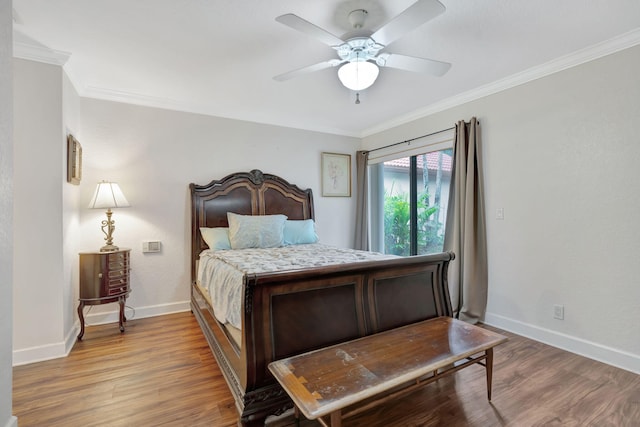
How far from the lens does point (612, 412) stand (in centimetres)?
170

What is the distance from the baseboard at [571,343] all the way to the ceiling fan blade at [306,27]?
2939mm

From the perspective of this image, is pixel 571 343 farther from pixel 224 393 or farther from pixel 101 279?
pixel 101 279

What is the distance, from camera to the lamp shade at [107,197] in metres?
2.85

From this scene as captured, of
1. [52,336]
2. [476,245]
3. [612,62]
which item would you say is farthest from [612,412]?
[52,336]

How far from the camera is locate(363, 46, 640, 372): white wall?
222 cm

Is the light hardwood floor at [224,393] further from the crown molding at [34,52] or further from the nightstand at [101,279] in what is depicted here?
the crown molding at [34,52]

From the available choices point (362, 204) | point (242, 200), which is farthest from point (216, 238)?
point (362, 204)

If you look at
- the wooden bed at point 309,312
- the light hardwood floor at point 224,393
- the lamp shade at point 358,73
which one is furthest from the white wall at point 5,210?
the lamp shade at point 358,73

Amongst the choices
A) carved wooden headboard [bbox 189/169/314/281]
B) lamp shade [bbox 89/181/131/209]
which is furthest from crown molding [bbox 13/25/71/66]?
carved wooden headboard [bbox 189/169/314/281]

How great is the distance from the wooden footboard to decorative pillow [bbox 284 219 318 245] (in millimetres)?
1640

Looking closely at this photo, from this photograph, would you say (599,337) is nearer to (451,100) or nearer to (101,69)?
(451,100)

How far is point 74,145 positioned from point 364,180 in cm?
356

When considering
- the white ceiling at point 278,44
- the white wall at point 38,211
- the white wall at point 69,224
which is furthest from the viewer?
the white wall at point 69,224

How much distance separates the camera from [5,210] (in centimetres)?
137
